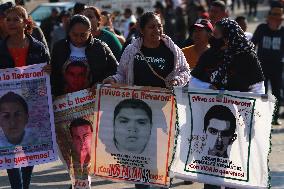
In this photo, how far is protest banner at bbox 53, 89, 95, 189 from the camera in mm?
7242

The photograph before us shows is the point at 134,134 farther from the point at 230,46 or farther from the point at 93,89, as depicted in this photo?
the point at 230,46

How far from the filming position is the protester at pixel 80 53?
281 inches

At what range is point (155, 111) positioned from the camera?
23.1 ft

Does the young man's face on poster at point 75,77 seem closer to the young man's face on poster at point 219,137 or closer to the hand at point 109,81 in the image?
the hand at point 109,81

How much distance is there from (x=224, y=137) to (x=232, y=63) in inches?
22.8

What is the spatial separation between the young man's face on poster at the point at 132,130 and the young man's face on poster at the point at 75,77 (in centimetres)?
41

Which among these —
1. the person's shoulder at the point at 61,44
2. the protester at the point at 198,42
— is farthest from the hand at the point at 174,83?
the protester at the point at 198,42

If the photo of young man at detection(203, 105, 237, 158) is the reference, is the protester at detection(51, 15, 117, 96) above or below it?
above

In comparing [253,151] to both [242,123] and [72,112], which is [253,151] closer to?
[242,123]

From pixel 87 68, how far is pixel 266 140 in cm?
161

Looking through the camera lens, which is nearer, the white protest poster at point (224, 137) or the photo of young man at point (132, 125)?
the white protest poster at point (224, 137)

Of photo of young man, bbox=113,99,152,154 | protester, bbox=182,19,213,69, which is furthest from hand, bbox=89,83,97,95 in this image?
protester, bbox=182,19,213,69

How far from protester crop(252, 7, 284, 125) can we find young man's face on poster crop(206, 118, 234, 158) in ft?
17.8

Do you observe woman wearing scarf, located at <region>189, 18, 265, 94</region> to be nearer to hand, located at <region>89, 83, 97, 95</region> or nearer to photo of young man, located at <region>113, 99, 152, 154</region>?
photo of young man, located at <region>113, 99, 152, 154</region>
